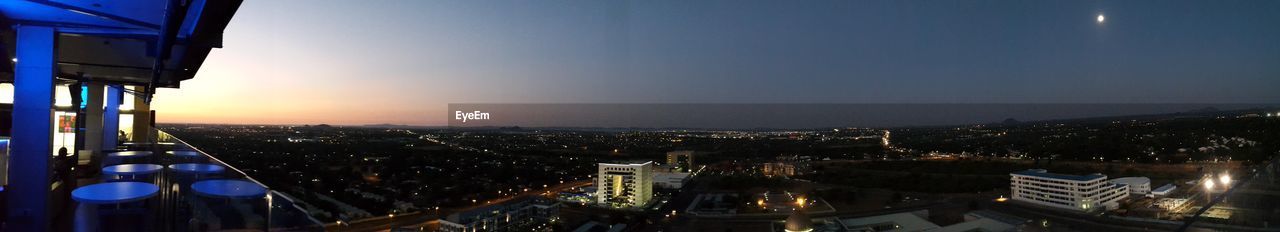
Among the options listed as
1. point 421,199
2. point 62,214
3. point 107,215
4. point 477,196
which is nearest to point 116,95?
point 62,214

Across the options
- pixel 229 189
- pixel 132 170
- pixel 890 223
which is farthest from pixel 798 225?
pixel 229 189

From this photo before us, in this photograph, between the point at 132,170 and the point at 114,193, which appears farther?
the point at 132,170

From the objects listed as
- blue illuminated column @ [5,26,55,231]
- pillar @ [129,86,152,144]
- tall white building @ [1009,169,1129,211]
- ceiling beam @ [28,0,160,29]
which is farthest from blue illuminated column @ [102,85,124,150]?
tall white building @ [1009,169,1129,211]

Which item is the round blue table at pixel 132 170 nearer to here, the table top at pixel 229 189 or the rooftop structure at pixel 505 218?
the table top at pixel 229 189

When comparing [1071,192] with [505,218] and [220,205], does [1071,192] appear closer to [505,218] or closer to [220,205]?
[505,218]

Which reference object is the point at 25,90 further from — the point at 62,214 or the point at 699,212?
the point at 699,212

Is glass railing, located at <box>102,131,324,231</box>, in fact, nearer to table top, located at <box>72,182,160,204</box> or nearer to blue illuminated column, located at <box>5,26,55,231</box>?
table top, located at <box>72,182,160,204</box>
